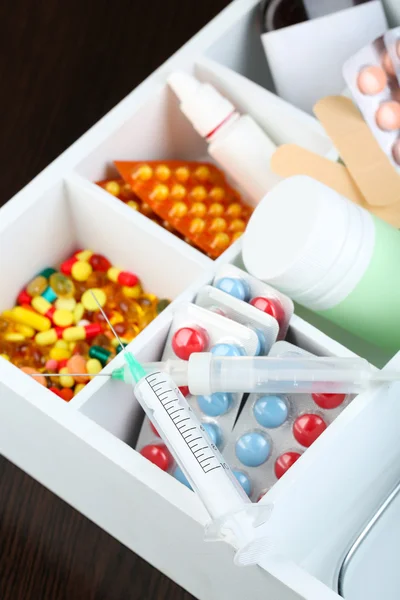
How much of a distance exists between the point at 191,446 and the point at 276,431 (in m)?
0.10

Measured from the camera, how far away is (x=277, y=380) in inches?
28.3

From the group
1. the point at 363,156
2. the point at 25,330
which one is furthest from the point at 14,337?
the point at 363,156

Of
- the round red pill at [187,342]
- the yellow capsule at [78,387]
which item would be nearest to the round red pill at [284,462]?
the round red pill at [187,342]

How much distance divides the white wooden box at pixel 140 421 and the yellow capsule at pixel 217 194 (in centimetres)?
7

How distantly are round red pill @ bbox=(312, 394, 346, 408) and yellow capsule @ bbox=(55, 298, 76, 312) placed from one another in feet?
0.93

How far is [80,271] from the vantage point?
918 millimetres

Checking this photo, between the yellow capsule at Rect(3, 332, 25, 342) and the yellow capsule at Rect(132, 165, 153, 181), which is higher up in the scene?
the yellow capsule at Rect(132, 165, 153, 181)

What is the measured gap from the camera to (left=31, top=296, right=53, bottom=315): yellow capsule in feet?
2.95

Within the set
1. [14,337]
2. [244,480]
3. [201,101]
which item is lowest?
[244,480]

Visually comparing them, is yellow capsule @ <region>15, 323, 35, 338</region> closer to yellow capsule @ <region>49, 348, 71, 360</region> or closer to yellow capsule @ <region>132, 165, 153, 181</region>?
yellow capsule @ <region>49, 348, 71, 360</region>

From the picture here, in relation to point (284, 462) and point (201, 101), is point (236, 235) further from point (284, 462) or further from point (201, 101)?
point (284, 462)

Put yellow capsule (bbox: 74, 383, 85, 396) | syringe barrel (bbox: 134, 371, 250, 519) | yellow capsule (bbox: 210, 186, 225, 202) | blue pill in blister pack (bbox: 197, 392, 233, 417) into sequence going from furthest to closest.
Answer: yellow capsule (bbox: 210, 186, 225, 202) → yellow capsule (bbox: 74, 383, 85, 396) → blue pill in blister pack (bbox: 197, 392, 233, 417) → syringe barrel (bbox: 134, 371, 250, 519)

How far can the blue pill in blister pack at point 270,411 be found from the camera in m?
0.75

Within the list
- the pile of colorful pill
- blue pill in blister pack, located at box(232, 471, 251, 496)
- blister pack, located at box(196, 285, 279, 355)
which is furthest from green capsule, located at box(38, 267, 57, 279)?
blue pill in blister pack, located at box(232, 471, 251, 496)
